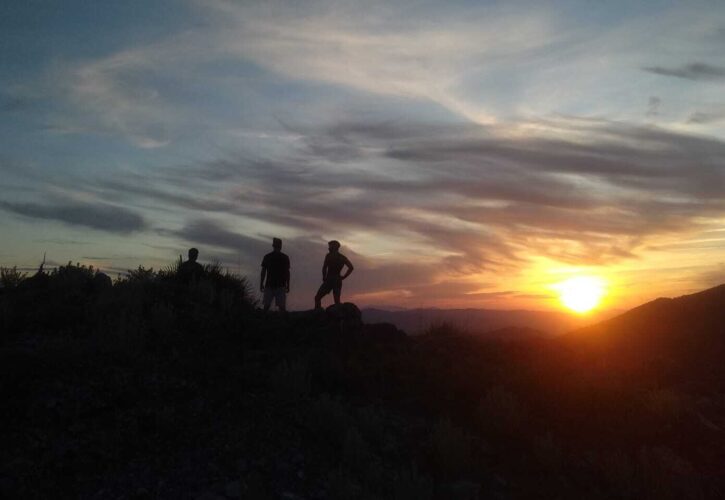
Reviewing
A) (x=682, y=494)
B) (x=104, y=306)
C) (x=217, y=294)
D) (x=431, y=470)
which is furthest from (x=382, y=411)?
(x=217, y=294)

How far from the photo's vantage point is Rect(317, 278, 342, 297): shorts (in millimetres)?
17609

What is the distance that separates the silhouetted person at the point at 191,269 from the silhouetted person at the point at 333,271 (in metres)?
3.39

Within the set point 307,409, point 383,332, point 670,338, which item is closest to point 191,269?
point 383,332

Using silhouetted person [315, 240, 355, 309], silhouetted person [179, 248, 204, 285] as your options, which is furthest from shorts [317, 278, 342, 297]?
silhouetted person [179, 248, 204, 285]

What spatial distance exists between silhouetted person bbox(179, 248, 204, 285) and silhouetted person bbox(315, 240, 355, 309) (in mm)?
3389

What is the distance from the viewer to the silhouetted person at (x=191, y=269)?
59.3 feet

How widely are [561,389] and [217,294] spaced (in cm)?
861

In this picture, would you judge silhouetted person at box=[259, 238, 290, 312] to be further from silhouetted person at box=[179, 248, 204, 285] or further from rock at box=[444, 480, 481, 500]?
rock at box=[444, 480, 481, 500]

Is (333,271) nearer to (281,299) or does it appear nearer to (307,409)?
(281,299)

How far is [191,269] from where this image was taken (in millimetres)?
18359

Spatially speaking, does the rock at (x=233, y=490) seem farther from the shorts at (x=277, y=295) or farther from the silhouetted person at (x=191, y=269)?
the silhouetted person at (x=191, y=269)

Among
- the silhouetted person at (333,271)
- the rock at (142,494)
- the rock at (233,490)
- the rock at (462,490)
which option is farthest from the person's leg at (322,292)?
the rock at (142,494)

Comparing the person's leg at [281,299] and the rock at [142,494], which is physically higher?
the person's leg at [281,299]

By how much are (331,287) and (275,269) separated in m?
1.52
